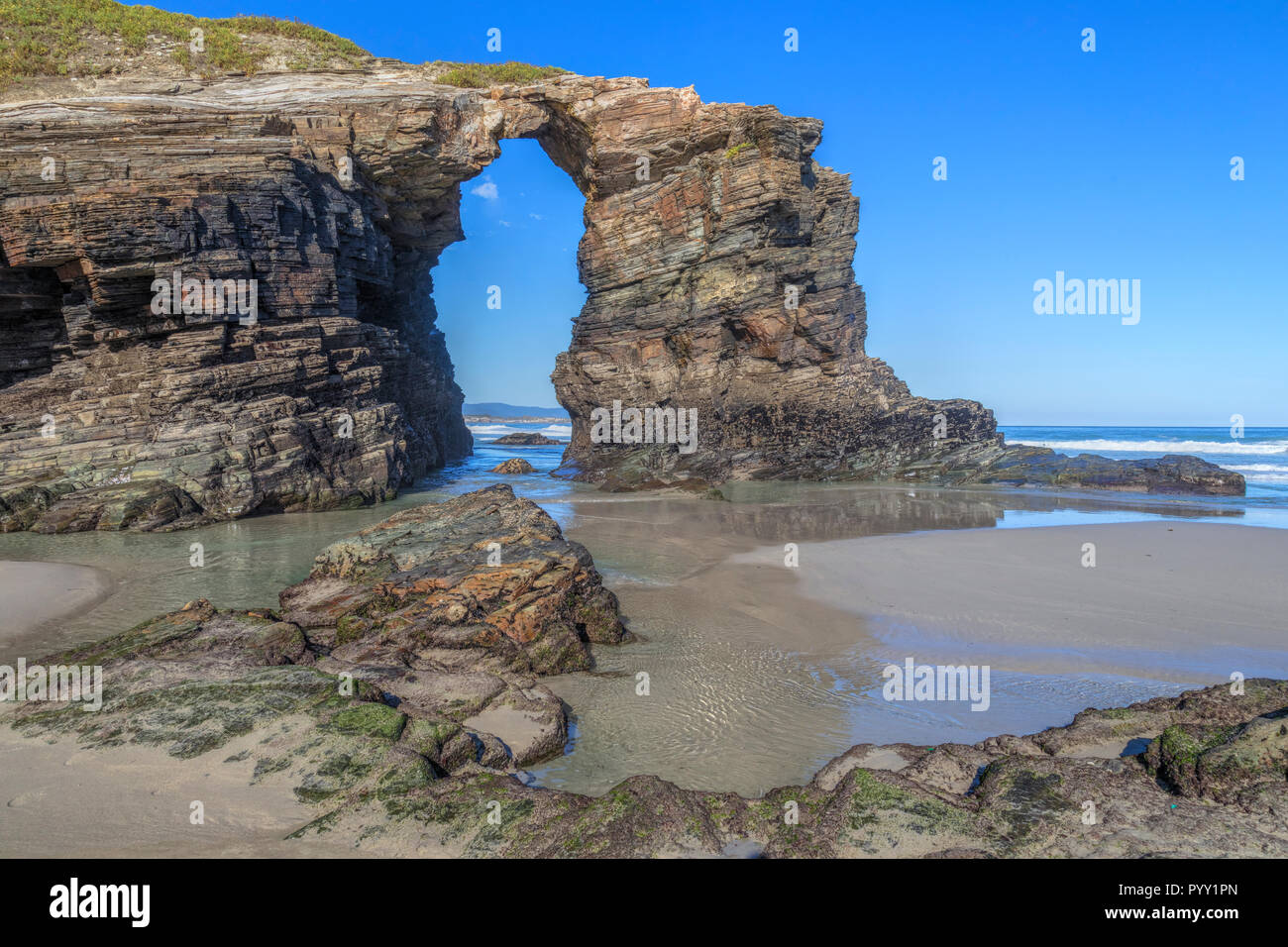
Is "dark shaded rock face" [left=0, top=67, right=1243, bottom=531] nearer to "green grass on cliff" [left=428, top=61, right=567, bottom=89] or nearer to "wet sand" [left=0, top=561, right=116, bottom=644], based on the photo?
"green grass on cliff" [left=428, top=61, right=567, bottom=89]

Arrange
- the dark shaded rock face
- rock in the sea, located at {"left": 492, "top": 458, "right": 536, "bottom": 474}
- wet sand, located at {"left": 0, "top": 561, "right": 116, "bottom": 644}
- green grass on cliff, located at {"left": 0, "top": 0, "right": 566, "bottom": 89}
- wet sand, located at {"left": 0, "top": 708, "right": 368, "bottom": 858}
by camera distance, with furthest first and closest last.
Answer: rock in the sea, located at {"left": 492, "top": 458, "right": 536, "bottom": 474} < green grass on cliff, located at {"left": 0, "top": 0, "right": 566, "bottom": 89} < the dark shaded rock face < wet sand, located at {"left": 0, "top": 561, "right": 116, "bottom": 644} < wet sand, located at {"left": 0, "top": 708, "right": 368, "bottom": 858}

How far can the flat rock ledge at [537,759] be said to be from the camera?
3.79 meters

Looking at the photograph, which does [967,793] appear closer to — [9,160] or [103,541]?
[103,541]

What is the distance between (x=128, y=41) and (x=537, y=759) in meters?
40.0

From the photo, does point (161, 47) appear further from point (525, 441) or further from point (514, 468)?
point (525, 441)

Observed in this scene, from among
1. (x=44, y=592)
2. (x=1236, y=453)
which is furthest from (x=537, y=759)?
(x=1236, y=453)

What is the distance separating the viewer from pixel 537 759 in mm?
5742

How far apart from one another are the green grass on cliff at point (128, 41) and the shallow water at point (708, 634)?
79.0 ft

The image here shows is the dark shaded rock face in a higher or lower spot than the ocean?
higher

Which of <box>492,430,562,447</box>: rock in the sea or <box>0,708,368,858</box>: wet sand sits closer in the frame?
<box>0,708,368,858</box>: wet sand

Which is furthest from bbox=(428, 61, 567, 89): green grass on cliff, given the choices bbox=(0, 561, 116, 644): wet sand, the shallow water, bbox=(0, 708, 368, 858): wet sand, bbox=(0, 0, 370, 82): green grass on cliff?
bbox=(0, 708, 368, 858): wet sand

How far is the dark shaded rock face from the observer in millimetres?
20219

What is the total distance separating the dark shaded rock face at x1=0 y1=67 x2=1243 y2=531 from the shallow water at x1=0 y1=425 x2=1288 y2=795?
3.71 metres
